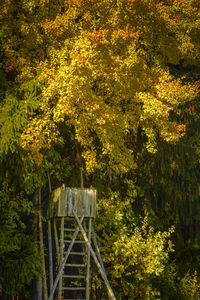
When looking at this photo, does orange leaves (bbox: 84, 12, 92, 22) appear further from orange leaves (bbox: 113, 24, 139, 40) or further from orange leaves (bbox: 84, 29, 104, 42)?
orange leaves (bbox: 113, 24, 139, 40)

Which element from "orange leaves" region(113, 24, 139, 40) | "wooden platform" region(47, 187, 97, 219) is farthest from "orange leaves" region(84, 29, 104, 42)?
"wooden platform" region(47, 187, 97, 219)

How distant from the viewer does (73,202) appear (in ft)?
32.3

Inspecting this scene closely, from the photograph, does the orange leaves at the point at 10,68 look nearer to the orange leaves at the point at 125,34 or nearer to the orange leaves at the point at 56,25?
the orange leaves at the point at 56,25

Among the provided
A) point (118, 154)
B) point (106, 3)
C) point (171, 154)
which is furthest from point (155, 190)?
point (106, 3)

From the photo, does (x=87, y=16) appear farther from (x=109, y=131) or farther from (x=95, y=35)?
(x=109, y=131)

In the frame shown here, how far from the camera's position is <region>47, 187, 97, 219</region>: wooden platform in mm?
9781

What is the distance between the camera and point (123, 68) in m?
12.4

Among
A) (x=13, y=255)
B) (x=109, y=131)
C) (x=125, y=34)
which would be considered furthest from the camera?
(x=125, y=34)

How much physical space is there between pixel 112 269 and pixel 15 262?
3.16 metres

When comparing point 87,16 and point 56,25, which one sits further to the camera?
point 87,16

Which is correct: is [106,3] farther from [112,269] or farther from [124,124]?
[112,269]

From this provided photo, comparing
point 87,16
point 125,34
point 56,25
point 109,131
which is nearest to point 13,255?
point 109,131

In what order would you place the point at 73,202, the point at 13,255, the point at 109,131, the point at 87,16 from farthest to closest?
the point at 87,16 < the point at 109,131 < the point at 13,255 < the point at 73,202

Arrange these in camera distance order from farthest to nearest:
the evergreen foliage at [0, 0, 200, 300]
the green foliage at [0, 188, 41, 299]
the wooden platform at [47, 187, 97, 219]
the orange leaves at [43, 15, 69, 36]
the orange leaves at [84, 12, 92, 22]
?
1. the orange leaves at [84, 12, 92, 22]
2. the orange leaves at [43, 15, 69, 36]
3. the evergreen foliage at [0, 0, 200, 300]
4. the green foliage at [0, 188, 41, 299]
5. the wooden platform at [47, 187, 97, 219]
